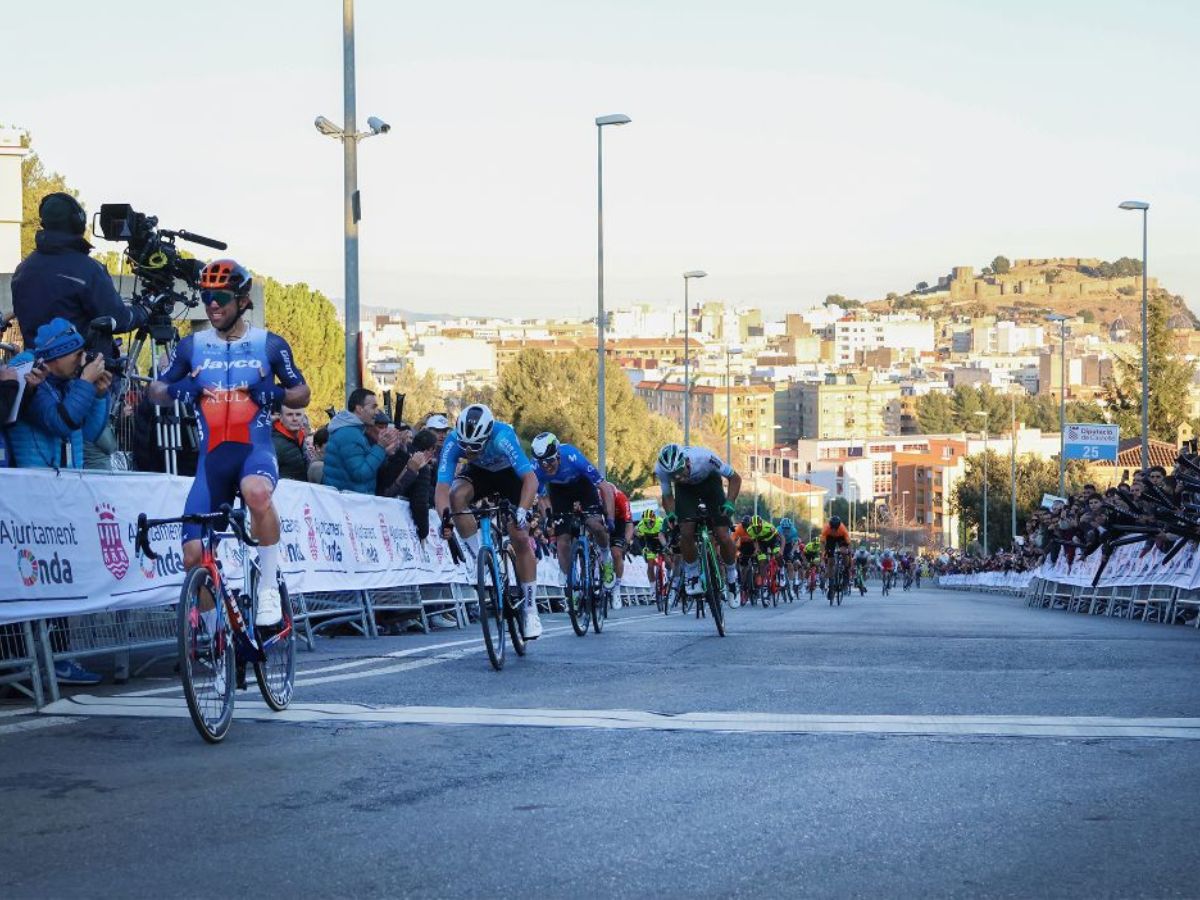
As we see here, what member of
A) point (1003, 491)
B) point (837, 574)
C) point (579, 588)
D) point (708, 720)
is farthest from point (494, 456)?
point (1003, 491)

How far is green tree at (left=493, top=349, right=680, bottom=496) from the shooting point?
320ft

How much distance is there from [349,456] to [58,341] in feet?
23.4

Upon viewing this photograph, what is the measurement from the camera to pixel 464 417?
12617mm

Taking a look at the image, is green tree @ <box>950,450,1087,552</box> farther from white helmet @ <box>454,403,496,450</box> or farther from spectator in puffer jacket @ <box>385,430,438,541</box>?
white helmet @ <box>454,403,496,450</box>

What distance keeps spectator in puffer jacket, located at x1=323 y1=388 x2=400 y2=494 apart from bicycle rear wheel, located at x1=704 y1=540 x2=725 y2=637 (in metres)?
3.13

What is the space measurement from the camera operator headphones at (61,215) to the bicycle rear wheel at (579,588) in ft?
16.9

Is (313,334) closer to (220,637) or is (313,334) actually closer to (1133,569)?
(1133,569)

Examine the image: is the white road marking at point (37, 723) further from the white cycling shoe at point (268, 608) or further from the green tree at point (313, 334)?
the green tree at point (313, 334)

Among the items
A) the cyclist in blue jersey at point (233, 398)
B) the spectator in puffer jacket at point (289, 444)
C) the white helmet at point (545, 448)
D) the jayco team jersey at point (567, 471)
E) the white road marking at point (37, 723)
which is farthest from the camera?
the spectator in puffer jacket at point (289, 444)

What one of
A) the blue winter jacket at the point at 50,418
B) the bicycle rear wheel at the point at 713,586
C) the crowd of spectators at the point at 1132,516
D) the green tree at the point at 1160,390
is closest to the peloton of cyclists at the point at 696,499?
the bicycle rear wheel at the point at 713,586

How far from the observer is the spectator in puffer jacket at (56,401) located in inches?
414

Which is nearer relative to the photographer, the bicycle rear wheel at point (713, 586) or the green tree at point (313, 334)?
the bicycle rear wheel at point (713, 586)

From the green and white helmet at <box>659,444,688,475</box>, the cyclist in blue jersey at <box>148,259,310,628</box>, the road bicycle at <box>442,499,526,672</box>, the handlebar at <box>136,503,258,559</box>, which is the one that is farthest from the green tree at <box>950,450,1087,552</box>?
the handlebar at <box>136,503,258,559</box>

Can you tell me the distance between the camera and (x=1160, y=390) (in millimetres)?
111625
